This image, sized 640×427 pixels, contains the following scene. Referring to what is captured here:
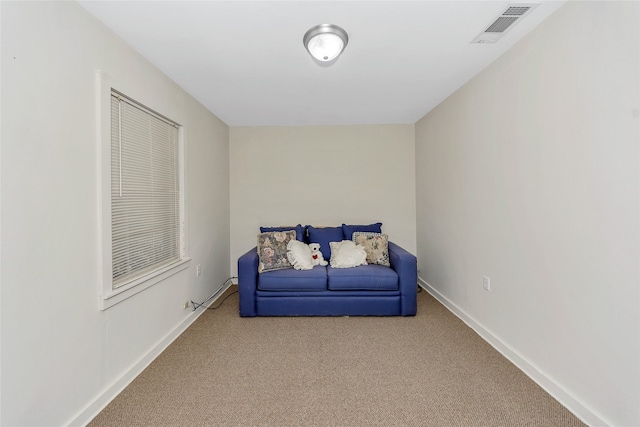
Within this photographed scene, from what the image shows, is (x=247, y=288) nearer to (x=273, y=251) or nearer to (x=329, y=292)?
(x=273, y=251)

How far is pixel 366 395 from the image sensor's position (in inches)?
72.1

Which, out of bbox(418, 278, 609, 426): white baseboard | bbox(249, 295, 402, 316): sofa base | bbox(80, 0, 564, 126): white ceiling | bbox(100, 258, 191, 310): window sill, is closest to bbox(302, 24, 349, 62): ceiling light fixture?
bbox(80, 0, 564, 126): white ceiling

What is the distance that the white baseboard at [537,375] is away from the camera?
158cm

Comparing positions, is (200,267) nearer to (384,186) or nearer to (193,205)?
(193,205)

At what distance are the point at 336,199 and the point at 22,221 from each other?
341 cm

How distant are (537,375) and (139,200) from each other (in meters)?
3.12

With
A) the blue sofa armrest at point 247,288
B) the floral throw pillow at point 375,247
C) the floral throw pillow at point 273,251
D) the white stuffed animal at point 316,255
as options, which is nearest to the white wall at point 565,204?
the floral throw pillow at point 375,247

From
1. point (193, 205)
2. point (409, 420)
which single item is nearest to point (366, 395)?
point (409, 420)

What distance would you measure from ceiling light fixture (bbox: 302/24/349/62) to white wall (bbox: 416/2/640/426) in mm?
1292

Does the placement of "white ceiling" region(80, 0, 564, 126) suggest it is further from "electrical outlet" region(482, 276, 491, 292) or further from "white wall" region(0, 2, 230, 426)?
"electrical outlet" region(482, 276, 491, 292)

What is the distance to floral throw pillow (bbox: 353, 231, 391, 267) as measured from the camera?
11.2 ft

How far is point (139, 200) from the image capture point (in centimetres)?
222

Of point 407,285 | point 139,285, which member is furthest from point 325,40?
point 407,285

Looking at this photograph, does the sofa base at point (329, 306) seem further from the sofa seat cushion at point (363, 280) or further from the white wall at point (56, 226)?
the white wall at point (56, 226)
